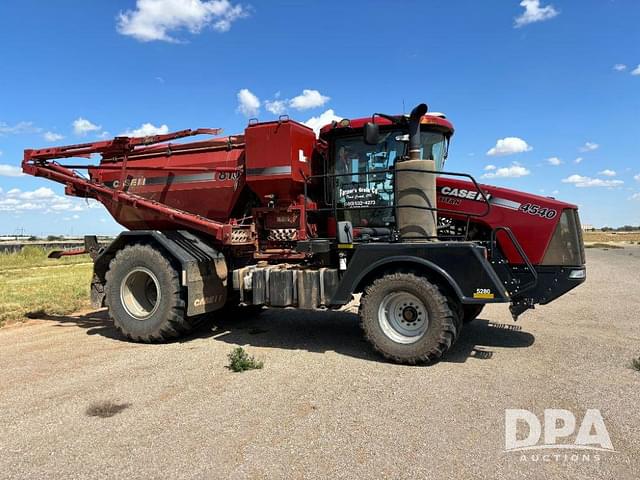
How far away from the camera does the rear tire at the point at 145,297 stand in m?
7.41

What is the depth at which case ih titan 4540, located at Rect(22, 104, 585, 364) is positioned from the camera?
6.20m

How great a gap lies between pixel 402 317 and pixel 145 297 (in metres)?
4.35

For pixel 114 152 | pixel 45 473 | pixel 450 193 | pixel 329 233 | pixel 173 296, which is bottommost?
pixel 45 473

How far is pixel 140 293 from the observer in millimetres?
8055

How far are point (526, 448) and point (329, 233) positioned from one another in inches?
177

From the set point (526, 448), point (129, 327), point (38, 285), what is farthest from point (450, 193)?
point (38, 285)

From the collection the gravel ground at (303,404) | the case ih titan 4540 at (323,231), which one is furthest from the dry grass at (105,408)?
the case ih titan 4540 at (323,231)

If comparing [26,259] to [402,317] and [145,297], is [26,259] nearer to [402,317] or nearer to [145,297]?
[145,297]

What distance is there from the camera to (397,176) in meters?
6.66

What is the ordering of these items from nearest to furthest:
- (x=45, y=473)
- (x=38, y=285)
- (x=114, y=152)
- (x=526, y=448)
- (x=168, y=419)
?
(x=45, y=473) → (x=526, y=448) → (x=168, y=419) → (x=114, y=152) → (x=38, y=285)

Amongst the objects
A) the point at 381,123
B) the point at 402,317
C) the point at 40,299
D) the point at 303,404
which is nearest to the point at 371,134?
the point at 381,123

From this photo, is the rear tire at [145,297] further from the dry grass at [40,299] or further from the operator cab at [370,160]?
the dry grass at [40,299]

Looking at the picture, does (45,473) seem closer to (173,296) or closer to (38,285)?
(173,296)

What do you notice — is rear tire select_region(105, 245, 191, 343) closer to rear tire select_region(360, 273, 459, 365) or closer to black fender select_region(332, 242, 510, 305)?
black fender select_region(332, 242, 510, 305)
